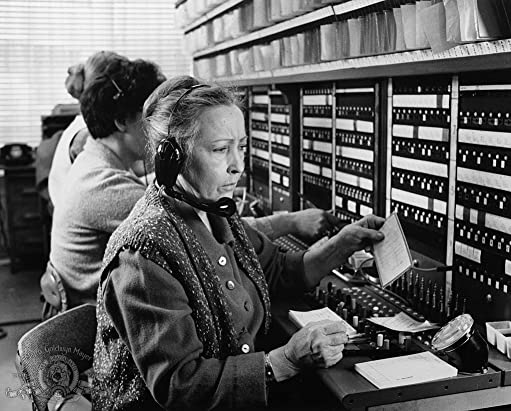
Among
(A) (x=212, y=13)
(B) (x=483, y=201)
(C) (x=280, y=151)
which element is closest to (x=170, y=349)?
(B) (x=483, y=201)

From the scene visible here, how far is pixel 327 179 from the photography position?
316 centimetres

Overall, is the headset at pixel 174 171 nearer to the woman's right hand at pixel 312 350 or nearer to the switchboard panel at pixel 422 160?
the woman's right hand at pixel 312 350

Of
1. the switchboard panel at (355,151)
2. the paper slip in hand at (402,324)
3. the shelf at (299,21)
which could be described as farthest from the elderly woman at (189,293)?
the switchboard panel at (355,151)

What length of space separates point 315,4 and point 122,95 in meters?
0.84

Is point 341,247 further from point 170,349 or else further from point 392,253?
point 170,349

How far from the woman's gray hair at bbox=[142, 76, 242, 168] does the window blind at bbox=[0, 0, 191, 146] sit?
4.45 metres

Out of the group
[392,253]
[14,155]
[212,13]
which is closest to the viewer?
[392,253]

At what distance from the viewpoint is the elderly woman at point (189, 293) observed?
67.0 inches

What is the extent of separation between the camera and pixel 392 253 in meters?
2.12

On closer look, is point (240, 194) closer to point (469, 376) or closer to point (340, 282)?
point (340, 282)

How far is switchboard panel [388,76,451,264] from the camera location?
86.8 inches

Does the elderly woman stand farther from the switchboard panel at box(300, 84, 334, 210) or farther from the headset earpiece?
the switchboard panel at box(300, 84, 334, 210)

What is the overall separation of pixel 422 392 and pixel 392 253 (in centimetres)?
→ 58

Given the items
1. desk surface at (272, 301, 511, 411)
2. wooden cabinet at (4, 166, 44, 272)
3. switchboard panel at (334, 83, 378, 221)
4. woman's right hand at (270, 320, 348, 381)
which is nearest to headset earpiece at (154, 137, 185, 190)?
woman's right hand at (270, 320, 348, 381)
